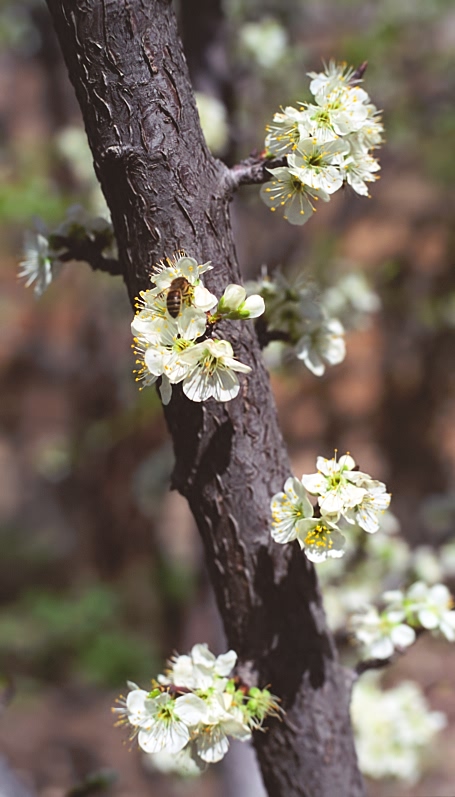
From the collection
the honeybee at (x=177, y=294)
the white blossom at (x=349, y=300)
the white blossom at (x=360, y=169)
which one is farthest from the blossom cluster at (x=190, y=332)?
the white blossom at (x=349, y=300)

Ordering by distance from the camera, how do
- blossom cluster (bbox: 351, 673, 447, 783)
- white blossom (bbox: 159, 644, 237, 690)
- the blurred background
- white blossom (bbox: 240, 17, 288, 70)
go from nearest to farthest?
white blossom (bbox: 159, 644, 237, 690)
blossom cluster (bbox: 351, 673, 447, 783)
white blossom (bbox: 240, 17, 288, 70)
the blurred background

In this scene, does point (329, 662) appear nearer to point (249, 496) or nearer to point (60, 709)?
point (249, 496)

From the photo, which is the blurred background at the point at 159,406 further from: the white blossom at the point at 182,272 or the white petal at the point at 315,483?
the white blossom at the point at 182,272

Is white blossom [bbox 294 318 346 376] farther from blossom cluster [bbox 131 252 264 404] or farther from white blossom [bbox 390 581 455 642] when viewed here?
white blossom [bbox 390 581 455 642]

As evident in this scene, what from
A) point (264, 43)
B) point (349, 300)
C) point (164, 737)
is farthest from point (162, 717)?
point (264, 43)

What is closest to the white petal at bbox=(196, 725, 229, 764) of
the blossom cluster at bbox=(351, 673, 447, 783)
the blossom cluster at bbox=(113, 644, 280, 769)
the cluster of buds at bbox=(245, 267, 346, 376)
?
the blossom cluster at bbox=(113, 644, 280, 769)

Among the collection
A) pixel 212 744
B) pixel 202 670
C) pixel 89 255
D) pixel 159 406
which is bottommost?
pixel 212 744

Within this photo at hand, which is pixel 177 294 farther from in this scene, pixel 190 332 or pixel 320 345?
pixel 320 345
